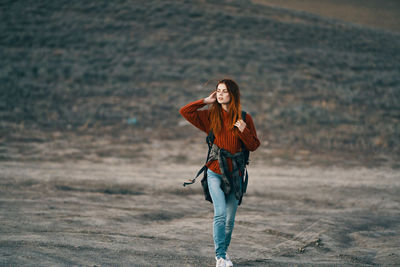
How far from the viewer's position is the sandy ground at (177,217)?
5906mm

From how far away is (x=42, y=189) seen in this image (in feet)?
35.3

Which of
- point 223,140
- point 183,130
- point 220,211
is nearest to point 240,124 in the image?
point 223,140

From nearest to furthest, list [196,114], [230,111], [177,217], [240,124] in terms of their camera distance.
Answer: [240,124]
[230,111]
[196,114]
[177,217]

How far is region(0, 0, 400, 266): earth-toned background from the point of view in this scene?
22.8ft

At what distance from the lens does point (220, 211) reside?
484 centimetres

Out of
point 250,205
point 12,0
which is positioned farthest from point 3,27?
point 250,205

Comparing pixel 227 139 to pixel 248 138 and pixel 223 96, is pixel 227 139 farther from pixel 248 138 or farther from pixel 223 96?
pixel 223 96

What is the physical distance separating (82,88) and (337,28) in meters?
21.0

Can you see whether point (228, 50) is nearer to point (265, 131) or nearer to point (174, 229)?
point (265, 131)

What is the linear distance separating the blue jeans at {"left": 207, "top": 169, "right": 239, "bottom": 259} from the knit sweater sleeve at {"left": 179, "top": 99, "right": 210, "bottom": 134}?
1.61 ft

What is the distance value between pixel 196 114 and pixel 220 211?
1.03 meters

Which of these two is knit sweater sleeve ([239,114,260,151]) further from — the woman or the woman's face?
the woman's face

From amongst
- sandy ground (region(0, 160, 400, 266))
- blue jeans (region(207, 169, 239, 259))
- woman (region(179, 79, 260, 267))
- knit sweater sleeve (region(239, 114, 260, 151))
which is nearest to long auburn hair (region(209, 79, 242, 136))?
woman (region(179, 79, 260, 267))

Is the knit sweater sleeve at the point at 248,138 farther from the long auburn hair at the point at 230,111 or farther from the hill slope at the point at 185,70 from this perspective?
the hill slope at the point at 185,70
